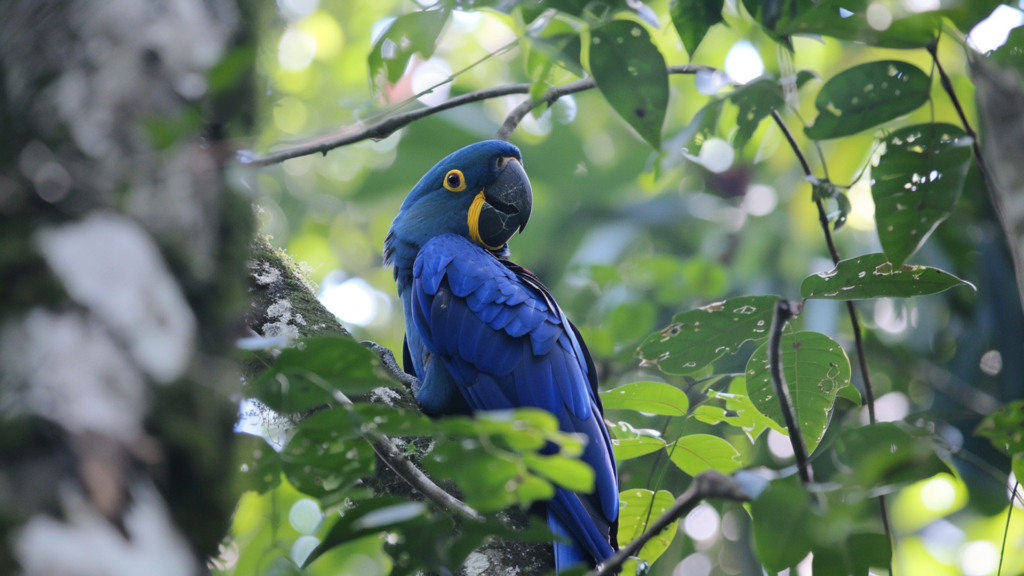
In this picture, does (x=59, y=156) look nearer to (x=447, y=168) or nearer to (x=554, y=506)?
(x=554, y=506)

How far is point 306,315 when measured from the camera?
2.13 metres

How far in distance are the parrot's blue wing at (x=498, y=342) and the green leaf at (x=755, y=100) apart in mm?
1163

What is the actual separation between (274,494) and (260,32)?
939 mm

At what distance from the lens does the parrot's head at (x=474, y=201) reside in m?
3.18

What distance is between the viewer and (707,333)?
188 centimetres

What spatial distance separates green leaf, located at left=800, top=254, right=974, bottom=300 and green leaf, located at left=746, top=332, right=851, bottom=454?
0.16m

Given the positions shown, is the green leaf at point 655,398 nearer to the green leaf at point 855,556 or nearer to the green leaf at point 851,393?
the green leaf at point 851,393

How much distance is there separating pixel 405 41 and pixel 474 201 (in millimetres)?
1565

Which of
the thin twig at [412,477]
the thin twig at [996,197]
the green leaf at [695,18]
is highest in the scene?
the green leaf at [695,18]

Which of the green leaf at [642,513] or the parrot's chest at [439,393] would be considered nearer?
the green leaf at [642,513]

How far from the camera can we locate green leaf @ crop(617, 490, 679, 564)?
1.93m

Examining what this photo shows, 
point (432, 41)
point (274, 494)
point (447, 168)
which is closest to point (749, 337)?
point (432, 41)

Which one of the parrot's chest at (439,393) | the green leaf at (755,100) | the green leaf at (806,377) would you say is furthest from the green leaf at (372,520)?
the parrot's chest at (439,393)

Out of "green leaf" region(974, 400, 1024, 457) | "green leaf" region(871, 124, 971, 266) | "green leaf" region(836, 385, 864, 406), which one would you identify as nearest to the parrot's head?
"green leaf" region(836, 385, 864, 406)
